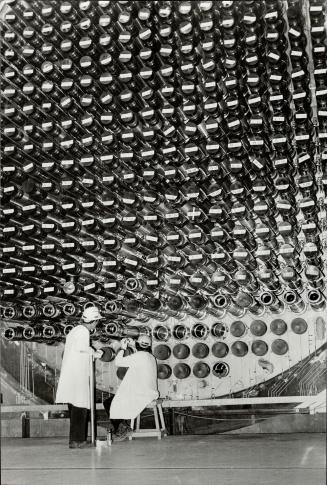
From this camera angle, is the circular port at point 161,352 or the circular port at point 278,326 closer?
the circular port at point 278,326

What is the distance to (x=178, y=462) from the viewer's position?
16.6 ft

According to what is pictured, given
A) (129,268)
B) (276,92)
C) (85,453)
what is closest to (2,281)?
(129,268)

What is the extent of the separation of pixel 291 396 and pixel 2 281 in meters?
2.99

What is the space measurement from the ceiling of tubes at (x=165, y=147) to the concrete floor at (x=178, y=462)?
1.36 meters

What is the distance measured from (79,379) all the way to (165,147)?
2400mm

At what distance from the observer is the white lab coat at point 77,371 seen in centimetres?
639

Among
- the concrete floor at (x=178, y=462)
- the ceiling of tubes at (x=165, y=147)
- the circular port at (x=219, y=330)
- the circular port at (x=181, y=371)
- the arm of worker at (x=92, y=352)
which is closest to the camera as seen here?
the concrete floor at (x=178, y=462)

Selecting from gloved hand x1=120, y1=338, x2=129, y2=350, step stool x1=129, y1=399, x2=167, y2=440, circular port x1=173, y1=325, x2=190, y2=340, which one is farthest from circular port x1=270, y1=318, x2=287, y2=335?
gloved hand x1=120, y1=338, x2=129, y2=350

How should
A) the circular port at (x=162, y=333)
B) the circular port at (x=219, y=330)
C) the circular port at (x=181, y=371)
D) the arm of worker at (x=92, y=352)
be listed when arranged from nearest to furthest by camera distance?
the arm of worker at (x=92, y=352), the circular port at (x=219, y=330), the circular port at (x=181, y=371), the circular port at (x=162, y=333)

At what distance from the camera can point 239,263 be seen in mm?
5949

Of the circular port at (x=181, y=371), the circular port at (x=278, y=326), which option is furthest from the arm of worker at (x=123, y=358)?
the circular port at (x=278, y=326)

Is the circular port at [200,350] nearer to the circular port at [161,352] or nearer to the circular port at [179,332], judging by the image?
the circular port at [179,332]

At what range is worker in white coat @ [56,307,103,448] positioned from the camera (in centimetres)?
638

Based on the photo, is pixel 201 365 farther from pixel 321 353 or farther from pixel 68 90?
pixel 68 90
